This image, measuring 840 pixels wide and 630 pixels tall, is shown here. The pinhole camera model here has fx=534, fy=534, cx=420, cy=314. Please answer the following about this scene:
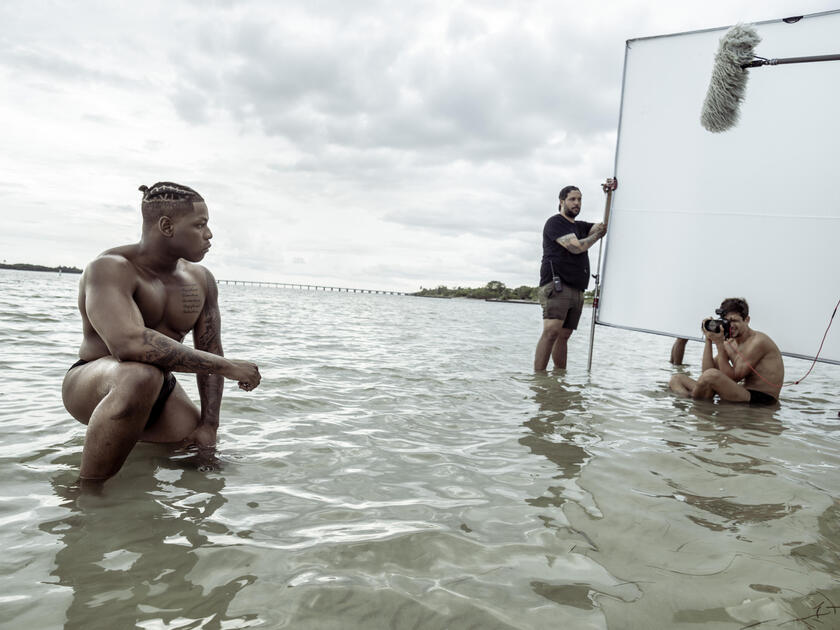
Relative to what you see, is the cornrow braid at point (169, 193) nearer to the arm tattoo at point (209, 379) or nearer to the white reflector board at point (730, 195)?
the arm tattoo at point (209, 379)

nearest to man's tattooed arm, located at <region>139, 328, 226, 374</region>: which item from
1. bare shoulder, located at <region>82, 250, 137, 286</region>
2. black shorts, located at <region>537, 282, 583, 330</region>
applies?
bare shoulder, located at <region>82, 250, 137, 286</region>

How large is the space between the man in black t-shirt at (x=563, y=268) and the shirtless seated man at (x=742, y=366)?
1.49 meters

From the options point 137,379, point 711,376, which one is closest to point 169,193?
point 137,379

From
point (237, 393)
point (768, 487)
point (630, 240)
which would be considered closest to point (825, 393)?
point (630, 240)

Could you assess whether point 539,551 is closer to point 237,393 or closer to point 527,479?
point 527,479

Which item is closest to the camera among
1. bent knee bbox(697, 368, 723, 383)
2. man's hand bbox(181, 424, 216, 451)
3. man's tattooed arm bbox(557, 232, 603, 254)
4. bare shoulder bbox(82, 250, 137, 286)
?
bare shoulder bbox(82, 250, 137, 286)

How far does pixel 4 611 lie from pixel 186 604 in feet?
1.49

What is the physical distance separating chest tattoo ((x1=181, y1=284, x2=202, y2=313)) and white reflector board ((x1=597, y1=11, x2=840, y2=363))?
4.85 m

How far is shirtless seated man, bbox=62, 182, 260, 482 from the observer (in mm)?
2207

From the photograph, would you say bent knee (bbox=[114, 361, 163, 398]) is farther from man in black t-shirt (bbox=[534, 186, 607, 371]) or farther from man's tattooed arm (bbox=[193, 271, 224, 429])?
man in black t-shirt (bbox=[534, 186, 607, 371])

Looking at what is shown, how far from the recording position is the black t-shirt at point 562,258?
6445mm

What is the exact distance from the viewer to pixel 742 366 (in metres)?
5.49

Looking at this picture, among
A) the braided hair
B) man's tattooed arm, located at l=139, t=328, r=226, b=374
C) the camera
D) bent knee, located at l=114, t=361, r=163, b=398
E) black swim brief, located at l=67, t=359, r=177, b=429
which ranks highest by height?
the braided hair

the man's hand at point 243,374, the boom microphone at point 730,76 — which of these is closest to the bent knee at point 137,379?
the man's hand at point 243,374
